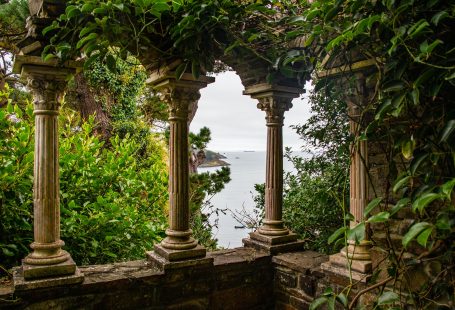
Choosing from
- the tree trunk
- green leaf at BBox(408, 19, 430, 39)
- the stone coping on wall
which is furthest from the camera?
the tree trunk

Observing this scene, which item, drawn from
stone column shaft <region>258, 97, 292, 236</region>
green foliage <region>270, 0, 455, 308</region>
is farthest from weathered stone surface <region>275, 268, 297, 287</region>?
green foliage <region>270, 0, 455, 308</region>

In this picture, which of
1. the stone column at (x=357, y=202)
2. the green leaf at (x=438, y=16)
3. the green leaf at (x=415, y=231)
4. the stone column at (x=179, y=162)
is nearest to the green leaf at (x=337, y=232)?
the green leaf at (x=415, y=231)

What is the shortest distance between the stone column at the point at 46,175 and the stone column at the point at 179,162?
0.75 m

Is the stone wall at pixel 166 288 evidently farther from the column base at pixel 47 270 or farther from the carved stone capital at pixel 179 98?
the carved stone capital at pixel 179 98

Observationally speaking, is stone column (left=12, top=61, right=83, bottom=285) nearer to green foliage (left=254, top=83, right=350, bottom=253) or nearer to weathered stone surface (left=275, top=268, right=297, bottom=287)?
weathered stone surface (left=275, top=268, right=297, bottom=287)

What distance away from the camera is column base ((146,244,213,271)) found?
9.57ft

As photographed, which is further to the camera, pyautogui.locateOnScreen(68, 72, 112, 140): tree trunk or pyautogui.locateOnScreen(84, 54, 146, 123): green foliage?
pyautogui.locateOnScreen(68, 72, 112, 140): tree trunk

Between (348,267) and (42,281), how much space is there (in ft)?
6.73

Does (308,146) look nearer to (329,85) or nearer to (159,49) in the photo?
(329,85)

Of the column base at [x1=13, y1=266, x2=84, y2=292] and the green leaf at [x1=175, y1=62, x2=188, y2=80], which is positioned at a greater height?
the green leaf at [x1=175, y1=62, x2=188, y2=80]

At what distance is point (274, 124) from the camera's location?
3.61m

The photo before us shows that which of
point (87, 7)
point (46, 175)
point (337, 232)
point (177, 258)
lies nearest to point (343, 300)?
point (337, 232)

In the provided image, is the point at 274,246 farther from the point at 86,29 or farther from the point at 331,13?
the point at 86,29

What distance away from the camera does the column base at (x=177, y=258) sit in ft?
9.57
